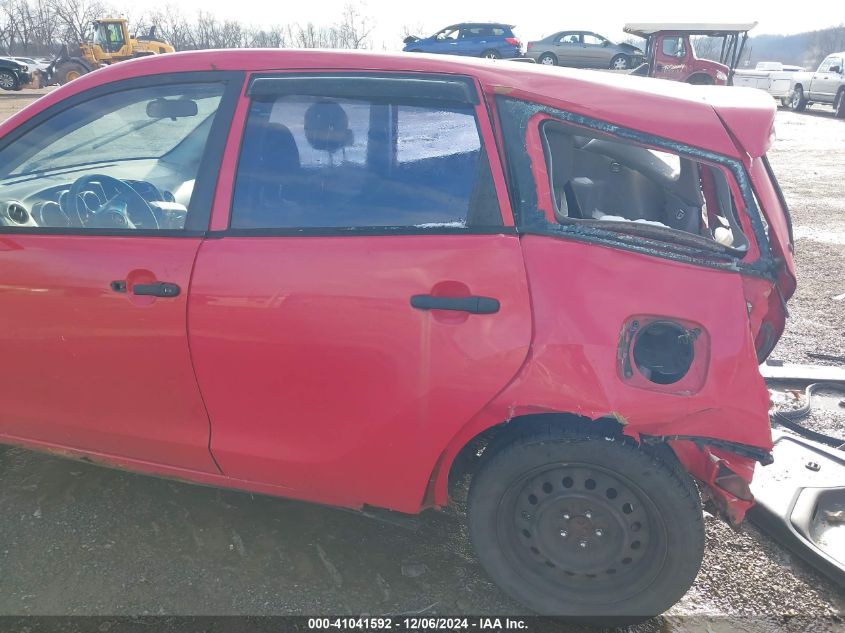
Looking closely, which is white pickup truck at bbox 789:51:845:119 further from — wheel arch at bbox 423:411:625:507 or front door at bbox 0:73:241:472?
front door at bbox 0:73:241:472

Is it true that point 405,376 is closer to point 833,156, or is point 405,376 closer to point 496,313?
point 496,313

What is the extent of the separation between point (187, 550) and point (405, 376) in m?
1.26

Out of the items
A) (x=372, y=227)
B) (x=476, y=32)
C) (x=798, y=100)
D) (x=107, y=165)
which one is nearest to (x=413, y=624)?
(x=372, y=227)

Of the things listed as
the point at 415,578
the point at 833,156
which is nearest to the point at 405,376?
the point at 415,578

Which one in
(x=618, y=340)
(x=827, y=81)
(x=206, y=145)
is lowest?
(x=618, y=340)

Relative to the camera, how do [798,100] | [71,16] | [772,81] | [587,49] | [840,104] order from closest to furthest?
1. [840,104]
2. [798,100]
3. [772,81]
4. [587,49]
5. [71,16]

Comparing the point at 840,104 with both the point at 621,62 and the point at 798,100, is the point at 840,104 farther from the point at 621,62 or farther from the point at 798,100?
the point at 621,62

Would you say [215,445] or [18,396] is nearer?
[215,445]

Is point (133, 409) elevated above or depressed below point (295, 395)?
below

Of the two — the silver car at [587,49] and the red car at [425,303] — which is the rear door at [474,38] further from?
the red car at [425,303]

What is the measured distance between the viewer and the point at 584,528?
2145 millimetres

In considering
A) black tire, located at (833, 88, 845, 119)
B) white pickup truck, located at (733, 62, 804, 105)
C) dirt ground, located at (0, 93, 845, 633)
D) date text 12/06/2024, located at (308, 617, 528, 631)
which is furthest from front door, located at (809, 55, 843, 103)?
date text 12/06/2024, located at (308, 617, 528, 631)

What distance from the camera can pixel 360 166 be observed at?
2191 millimetres

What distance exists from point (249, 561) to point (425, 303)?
1.33 m
